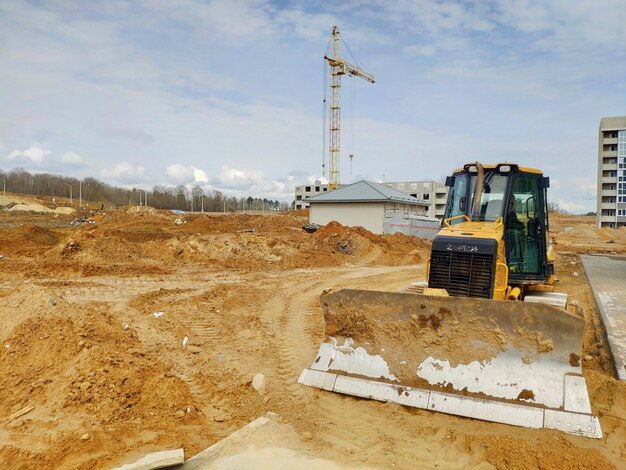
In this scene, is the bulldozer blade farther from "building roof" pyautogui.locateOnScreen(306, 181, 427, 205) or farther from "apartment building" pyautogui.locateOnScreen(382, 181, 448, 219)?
"apartment building" pyautogui.locateOnScreen(382, 181, 448, 219)

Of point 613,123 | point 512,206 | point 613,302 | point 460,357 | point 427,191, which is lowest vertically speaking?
point 613,302

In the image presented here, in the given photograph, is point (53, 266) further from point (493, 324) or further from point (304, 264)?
point (493, 324)

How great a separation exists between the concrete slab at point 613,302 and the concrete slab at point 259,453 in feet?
13.8

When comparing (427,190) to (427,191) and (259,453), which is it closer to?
(427,191)

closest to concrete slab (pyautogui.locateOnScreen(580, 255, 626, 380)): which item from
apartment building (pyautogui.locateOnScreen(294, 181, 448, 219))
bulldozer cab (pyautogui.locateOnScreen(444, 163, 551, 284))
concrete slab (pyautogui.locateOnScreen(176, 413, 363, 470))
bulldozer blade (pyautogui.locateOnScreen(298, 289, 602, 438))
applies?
bulldozer cab (pyautogui.locateOnScreen(444, 163, 551, 284))

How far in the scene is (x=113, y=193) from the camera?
86.2 m

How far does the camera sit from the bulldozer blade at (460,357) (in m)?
4.78

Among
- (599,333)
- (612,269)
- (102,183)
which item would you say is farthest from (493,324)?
(102,183)

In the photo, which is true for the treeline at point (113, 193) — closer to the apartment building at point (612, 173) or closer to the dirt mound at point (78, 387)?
the apartment building at point (612, 173)

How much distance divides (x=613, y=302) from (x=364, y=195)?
25.3m

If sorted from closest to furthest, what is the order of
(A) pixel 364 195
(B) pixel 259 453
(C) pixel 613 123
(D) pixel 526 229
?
(B) pixel 259 453, (D) pixel 526 229, (A) pixel 364 195, (C) pixel 613 123

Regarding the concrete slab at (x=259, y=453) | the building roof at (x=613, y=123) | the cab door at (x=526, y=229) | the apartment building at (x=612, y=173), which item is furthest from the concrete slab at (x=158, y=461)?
the building roof at (x=613, y=123)

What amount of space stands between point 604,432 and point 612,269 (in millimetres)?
16374

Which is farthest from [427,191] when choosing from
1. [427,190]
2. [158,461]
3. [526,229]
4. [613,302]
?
[158,461]
